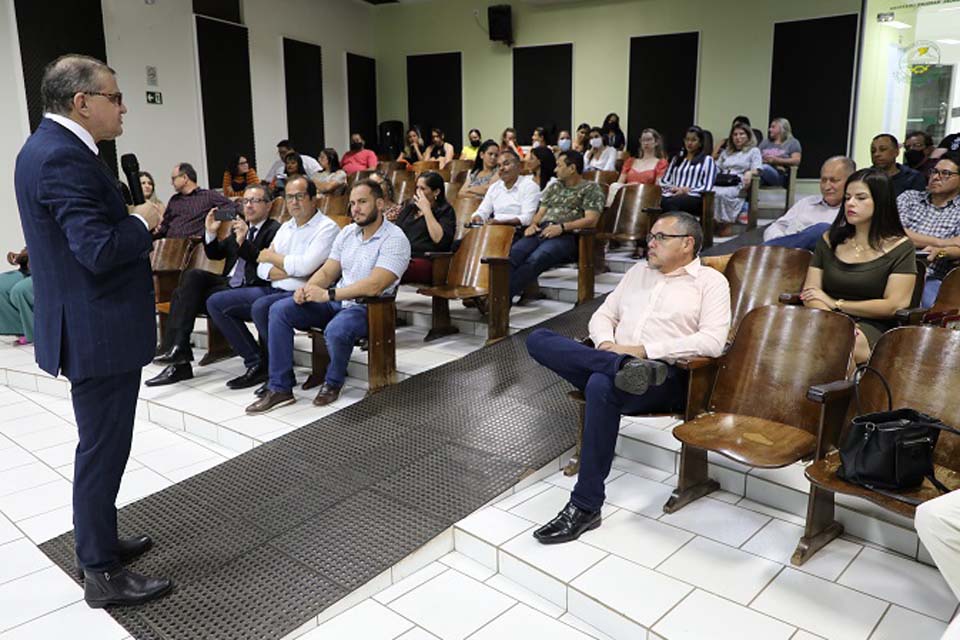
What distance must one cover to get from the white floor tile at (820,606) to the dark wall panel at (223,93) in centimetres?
836

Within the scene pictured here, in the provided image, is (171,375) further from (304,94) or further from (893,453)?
(304,94)

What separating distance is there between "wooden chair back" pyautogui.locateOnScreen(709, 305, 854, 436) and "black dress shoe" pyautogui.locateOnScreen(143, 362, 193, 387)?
2.97 meters

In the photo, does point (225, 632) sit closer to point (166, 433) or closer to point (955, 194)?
point (166, 433)

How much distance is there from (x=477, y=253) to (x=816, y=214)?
6.47 ft

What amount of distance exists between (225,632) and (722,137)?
855 cm

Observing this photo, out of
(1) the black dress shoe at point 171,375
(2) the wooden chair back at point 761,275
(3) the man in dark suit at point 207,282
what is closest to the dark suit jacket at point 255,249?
(3) the man in dark suit at point 207,282

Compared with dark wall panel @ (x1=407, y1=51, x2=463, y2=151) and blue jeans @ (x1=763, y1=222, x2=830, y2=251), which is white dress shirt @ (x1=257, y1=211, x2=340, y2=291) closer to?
blue jeans @ (x1=763, y1=222, x2=830, y2=251)

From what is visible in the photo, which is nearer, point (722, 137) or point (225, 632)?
point (225, 632)

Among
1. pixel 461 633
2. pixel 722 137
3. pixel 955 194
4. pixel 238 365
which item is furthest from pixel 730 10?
pixel 461 633

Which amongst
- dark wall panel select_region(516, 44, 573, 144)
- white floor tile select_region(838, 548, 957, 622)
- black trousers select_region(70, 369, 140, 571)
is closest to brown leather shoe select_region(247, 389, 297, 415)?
black trousers select_region(70, 369, 140, 571)

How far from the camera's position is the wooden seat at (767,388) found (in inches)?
90.7

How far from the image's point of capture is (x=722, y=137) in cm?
902

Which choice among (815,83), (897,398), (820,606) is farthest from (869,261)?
(815,83)

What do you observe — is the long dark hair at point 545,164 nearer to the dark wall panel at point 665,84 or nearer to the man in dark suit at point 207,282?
the man in dark suit at point 207,282
